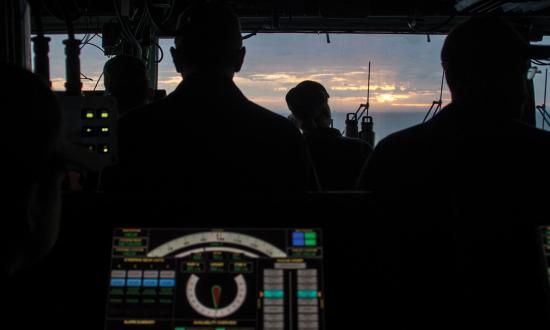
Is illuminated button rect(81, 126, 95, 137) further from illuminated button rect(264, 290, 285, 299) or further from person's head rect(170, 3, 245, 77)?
person's head rect(170, 3, 245, 77)

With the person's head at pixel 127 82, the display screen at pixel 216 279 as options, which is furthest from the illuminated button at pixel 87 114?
the person's head at pixel 127 82

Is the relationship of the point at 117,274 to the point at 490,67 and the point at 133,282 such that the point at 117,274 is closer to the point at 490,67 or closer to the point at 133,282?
the point at 133,282

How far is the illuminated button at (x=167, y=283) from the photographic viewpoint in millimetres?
675

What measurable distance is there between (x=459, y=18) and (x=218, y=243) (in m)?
5.31

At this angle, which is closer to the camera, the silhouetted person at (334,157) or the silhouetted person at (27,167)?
the silhouetted person at (27,167)

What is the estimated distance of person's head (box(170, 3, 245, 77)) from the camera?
5.04 feet

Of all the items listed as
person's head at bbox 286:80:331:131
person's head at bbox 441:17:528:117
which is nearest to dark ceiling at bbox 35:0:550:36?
person's head at bbox 286:80:331:131

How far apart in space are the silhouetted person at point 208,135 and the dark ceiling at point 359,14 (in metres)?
2.60

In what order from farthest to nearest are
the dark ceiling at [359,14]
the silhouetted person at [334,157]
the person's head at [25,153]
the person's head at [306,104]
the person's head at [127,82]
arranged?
the dark ceiling at [359,14]
the person's head at [306,104]
the silhouetted person at [334,157]
the person's head at [127,82]
the person's head at [25,153]

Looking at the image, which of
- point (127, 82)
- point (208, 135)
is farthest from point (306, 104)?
point (208, 135)

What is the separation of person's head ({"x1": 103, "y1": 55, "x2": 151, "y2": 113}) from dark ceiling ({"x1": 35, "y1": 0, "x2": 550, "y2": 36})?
199 cm

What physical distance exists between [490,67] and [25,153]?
4.00 ft

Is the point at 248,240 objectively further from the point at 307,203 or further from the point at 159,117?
the point at 159,117

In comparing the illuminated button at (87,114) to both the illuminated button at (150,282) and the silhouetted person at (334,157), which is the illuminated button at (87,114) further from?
the silhouetted person at (334,157)
